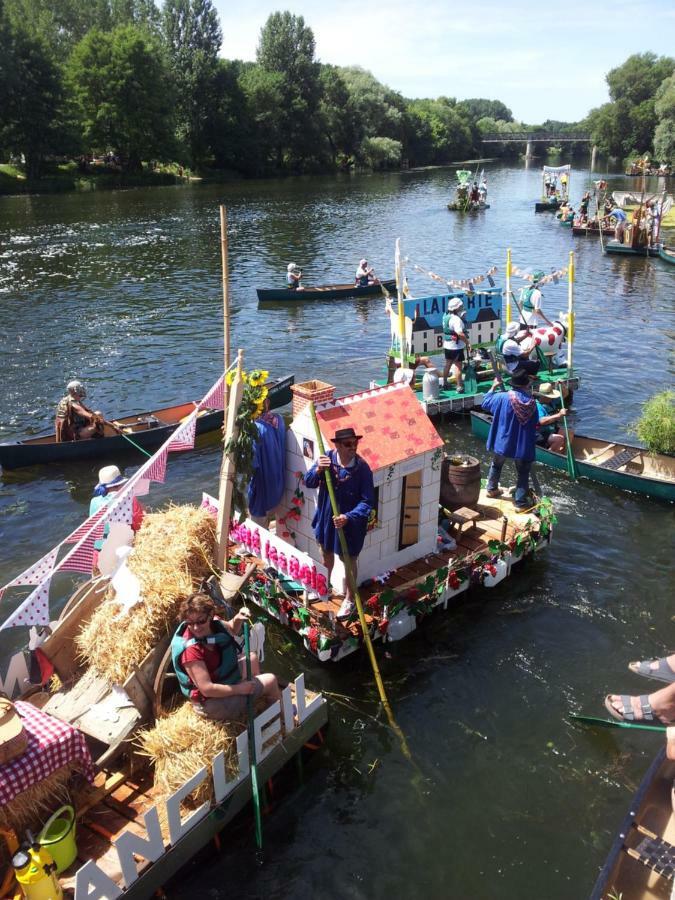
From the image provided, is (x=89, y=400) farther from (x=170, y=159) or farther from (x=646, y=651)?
(x=170, y=159)

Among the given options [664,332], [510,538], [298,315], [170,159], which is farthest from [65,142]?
[510,538]

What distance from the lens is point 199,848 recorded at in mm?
7473

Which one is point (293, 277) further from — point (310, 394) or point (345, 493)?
point (345, 493)

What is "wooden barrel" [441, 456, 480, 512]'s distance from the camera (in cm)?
→ 1240

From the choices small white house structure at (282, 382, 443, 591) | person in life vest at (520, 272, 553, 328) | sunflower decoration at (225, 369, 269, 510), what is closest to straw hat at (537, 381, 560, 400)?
person in life vest at (520, 272, 553, 328)

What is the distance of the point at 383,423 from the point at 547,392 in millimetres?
10311

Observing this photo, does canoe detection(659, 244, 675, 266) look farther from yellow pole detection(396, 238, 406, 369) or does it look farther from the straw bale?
the straw bale

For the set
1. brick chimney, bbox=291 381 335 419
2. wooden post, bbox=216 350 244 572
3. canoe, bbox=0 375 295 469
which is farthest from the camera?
canoe, bbox=0 375 295 469

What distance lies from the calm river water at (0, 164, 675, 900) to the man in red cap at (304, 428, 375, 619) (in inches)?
88.9

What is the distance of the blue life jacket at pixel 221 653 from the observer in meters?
7.40

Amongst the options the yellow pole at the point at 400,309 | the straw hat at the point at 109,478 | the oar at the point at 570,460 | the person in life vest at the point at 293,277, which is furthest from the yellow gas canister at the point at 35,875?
the person in life vest at the point at 293,277

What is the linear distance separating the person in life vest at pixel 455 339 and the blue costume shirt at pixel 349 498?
10690 millimetres

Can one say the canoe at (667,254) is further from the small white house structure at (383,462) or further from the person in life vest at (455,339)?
the small white house structure at (383,462)

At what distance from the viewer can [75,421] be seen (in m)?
17.5
